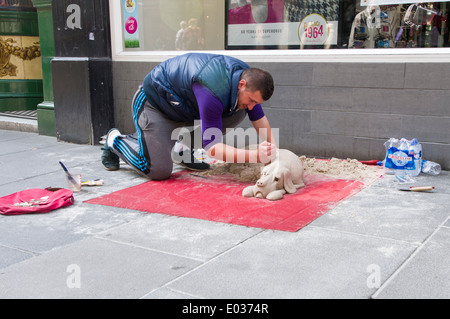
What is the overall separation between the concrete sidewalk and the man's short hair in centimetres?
102

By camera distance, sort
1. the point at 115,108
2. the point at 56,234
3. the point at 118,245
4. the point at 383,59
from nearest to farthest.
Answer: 1. the point at 118,245
2. the point at 56,234
3. the point at 383,59
4. the point at 115,108

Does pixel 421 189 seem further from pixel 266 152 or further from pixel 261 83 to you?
pixel 261 83

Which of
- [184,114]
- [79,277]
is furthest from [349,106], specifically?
[79,277]

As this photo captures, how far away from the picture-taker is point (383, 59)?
4809 millimetres

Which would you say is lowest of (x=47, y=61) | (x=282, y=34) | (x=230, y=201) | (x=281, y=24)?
(x=230, y=201)

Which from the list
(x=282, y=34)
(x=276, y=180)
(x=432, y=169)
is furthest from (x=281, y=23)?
(x=276, y=180)

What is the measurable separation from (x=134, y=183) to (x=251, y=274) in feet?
7.12

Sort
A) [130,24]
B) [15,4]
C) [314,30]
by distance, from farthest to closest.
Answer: [15,4]
[130,24]
[314,30]

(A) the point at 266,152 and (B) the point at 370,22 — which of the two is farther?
(B) the point at 370,22

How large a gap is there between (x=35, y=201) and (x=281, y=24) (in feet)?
11.2

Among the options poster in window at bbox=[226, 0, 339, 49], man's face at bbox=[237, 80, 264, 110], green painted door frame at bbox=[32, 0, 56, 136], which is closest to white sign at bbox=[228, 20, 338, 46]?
poster in window at bbox=[226, 0, 339, 49]

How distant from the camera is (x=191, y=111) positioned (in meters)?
4.20

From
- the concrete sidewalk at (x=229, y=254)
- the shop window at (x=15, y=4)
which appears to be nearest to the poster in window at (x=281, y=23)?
the concrete sidewalk at (x=229, y=254)
